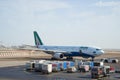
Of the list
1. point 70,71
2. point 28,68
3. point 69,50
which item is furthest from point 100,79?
point 69,50

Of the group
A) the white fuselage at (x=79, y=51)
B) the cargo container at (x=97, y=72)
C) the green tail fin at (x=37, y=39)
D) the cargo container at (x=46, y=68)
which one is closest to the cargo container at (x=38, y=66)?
the cargo container at (x=46, y=68)

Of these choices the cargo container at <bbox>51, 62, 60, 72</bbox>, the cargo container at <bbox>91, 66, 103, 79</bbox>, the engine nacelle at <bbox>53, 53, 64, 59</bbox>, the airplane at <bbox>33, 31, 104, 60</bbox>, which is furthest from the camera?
the engine nacelle at <bbox>53, 53, 64, 59</bbox>

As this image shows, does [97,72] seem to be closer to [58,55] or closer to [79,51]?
[79,51]

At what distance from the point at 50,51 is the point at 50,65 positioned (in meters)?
33.1

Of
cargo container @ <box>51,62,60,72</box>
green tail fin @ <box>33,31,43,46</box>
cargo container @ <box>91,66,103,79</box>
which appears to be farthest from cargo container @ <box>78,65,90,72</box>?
green tail fin @ <box>33,31,43,46</box>

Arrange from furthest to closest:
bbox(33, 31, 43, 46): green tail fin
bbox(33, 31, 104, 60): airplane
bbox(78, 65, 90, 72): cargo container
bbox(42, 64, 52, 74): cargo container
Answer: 1. bbox(33, 31, 43, 46): green tail fin
2. bbox(33, 31, 104, 60): airplane
3. bbox(78, 65, 90, 72): cargo container
4. bbox(42, 64, 52, 74): cargo container

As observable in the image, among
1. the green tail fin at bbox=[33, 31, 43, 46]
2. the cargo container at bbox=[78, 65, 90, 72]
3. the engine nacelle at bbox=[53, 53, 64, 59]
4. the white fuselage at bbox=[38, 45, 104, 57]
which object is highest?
the green tail fin at bbox=[33, 31, 43, 46]

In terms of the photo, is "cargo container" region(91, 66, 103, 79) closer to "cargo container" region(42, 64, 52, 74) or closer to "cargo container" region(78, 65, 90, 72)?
"cargo container" region(78, 65, 90, 72)

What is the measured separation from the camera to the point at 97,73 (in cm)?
3266

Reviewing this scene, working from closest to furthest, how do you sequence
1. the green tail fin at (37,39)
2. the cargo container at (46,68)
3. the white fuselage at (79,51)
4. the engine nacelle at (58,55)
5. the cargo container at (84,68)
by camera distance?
the cargo container at (46,68) → the cargo container at (84,68) → the white fuselage at (79,51) → the engine nacelle at (58,55) → the green tail fin at (37,39)

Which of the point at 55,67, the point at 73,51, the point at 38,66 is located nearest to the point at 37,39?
the point at 73,51

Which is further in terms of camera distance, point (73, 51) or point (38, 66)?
point (73, 51)

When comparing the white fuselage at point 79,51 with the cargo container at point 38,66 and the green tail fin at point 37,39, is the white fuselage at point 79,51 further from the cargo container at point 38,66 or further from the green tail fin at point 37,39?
the cargo container at point 38,66

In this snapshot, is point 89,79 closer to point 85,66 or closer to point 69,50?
point 85,66
